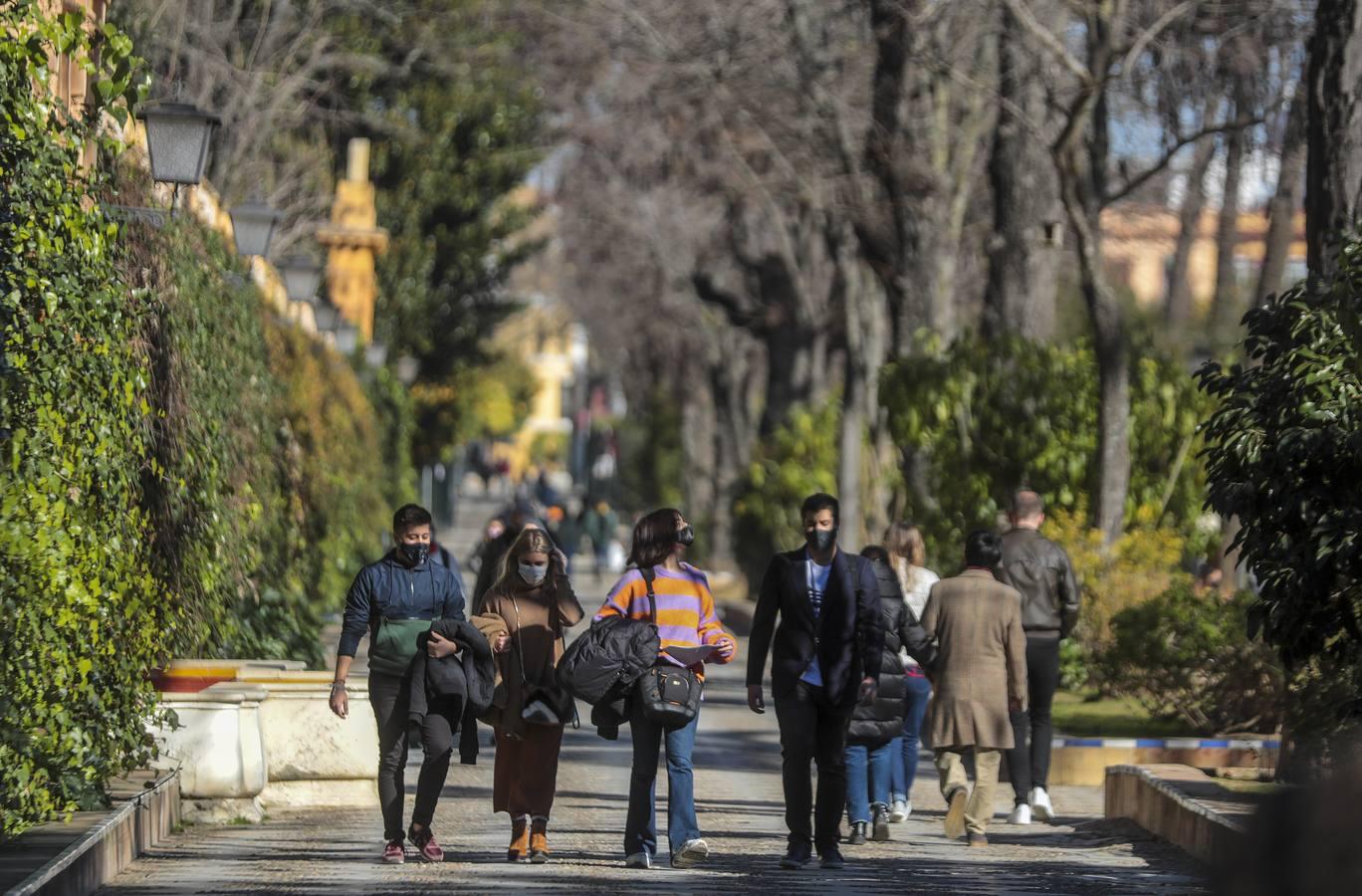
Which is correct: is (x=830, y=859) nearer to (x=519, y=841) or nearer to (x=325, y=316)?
(x=519, y=841)

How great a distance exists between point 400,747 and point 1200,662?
655cm

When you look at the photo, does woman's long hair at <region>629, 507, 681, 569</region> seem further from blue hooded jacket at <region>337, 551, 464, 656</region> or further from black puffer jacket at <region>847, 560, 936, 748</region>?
black puffer jacket at <region>847, 560, 936, 748</region>

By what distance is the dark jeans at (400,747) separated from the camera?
439 inches

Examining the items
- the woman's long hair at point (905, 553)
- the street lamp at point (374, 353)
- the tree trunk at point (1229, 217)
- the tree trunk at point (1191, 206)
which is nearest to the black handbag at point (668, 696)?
the woman's long hair at point (905, 553)

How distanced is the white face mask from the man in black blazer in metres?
1.02

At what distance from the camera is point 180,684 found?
12.7m

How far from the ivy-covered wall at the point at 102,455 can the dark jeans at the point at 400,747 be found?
1.21m

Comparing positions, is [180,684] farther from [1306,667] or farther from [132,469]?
[1306,667]

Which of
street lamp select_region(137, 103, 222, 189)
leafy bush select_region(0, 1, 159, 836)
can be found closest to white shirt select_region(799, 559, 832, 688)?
leafy bush select_region(0, 1, 159, 836)

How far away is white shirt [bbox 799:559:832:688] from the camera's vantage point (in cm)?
1127

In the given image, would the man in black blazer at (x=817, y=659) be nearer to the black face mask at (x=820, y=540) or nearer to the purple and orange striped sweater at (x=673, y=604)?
the black face mask at (x=820, y=540)

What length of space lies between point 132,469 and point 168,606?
66.6 inches

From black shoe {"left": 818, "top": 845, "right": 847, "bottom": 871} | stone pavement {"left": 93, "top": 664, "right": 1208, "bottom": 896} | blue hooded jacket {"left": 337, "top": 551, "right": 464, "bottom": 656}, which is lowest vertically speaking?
stone pavement {"left": 93, "top": 664, "right": 1208, "bottom": 896}

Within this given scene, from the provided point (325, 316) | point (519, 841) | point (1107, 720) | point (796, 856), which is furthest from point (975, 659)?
point (325, 316)
